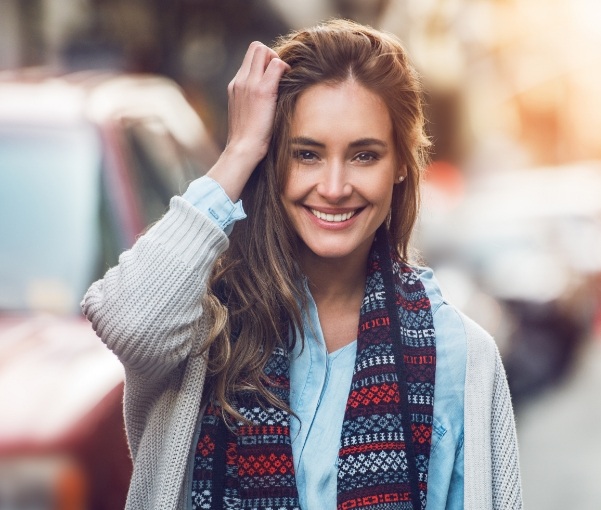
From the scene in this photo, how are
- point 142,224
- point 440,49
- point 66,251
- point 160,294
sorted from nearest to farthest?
1. point 160,294
2. point 66,251
3. point 142,224
4. point 440,49

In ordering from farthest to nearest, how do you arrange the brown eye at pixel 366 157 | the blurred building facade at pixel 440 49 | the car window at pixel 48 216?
the blurred building facade at pixel 440 49
the car window at pixel 48 216
the brown eye at pixel 366 157

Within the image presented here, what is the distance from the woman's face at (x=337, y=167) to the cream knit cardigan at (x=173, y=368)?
0.78 feet

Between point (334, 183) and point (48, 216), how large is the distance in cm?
197

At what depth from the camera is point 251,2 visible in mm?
15406

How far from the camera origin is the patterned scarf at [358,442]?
239 cm

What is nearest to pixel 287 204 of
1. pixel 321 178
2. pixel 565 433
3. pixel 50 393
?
pixel 321 178

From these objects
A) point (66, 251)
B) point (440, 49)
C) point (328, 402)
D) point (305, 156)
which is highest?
point (440, 49)

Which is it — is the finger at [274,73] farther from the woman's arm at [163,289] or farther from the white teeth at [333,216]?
the white teeth at [333,216]

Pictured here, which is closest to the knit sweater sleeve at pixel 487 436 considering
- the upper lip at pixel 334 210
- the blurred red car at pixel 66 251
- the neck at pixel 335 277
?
the neck at pixel 335 277

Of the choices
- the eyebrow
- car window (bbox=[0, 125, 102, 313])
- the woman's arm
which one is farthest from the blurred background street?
the woman's arm

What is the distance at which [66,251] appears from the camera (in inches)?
159

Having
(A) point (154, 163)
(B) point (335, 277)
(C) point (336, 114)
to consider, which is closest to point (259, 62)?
(C) point (336, 114)

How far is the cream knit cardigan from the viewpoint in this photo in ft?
7.59

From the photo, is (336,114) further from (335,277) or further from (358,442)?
(358,442)
